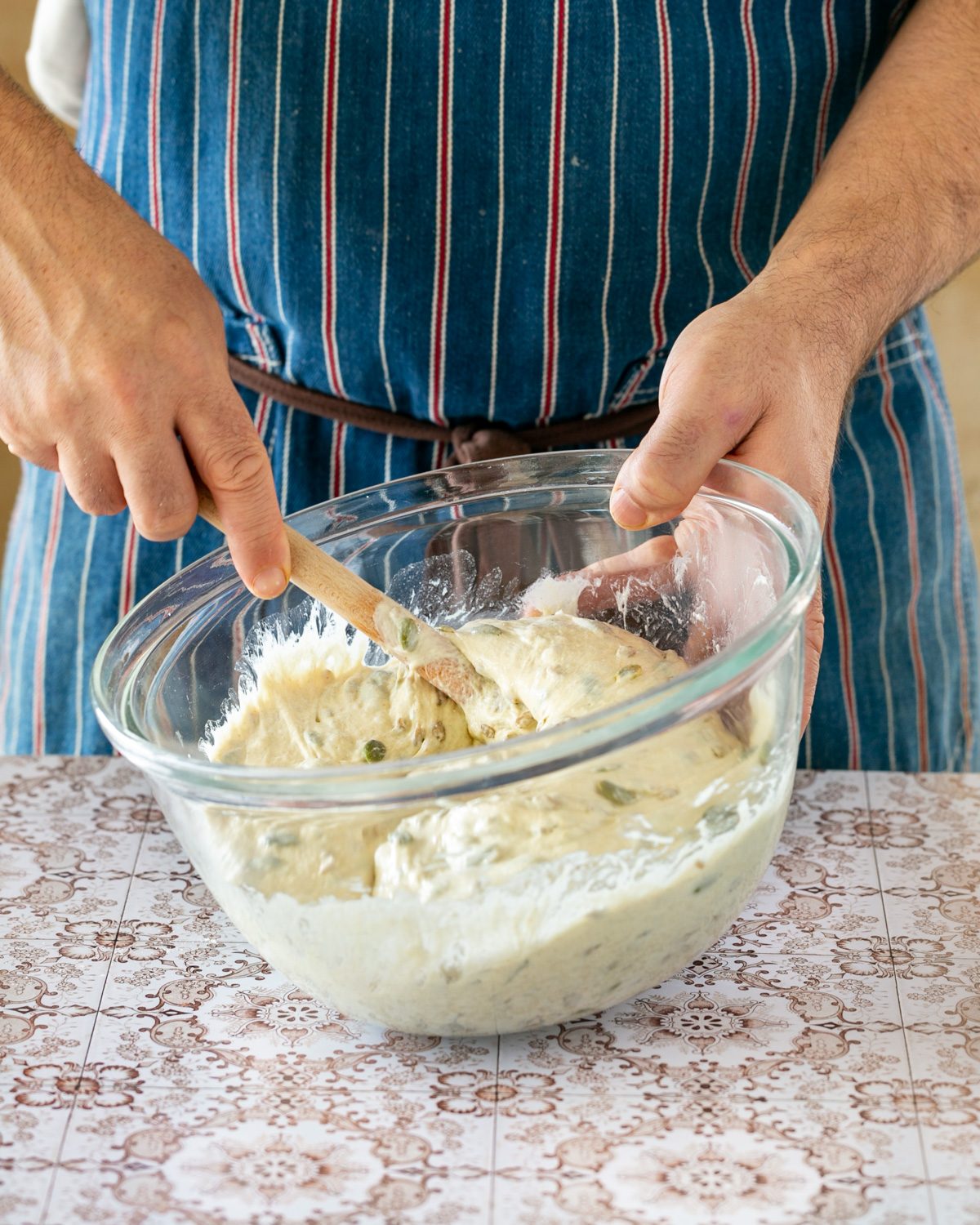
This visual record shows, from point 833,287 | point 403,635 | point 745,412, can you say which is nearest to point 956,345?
point 833,287

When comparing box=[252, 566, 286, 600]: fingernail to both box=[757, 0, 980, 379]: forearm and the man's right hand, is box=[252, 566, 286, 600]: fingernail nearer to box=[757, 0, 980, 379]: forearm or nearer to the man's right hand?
the man's right hand

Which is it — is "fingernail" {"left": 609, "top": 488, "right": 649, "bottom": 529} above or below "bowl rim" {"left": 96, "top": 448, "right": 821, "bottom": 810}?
above

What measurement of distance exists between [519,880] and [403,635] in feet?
0.76

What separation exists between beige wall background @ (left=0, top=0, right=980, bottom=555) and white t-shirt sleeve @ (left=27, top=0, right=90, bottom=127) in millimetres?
819

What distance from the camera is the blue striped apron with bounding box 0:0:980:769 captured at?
963 millimetres

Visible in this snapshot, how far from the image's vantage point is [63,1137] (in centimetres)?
65

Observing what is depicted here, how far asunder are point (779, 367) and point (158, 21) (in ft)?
1.78

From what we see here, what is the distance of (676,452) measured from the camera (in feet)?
2.48

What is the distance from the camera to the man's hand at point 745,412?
76 centimetres

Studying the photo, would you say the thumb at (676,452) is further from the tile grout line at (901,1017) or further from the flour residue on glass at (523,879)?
the tile grout line at (901,1017)

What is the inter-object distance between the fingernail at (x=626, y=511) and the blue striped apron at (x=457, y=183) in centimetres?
28

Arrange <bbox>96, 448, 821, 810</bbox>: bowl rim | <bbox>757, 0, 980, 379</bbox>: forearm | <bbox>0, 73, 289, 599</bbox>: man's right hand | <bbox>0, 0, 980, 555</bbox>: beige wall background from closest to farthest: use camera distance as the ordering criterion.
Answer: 1. <bbox>96, 448, 821, 810</bbox>: bowl rim
2. <bbox>0, 73, 289, 599</bbox>: man's right hand
3. <bbox>757, 0, 980, 379</bbox>: forearm
4. <bbox>0, 0, 980, 555</bbox>: beige wall background

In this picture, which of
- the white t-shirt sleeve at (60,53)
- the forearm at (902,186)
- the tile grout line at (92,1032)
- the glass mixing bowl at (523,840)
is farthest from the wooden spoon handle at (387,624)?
the white t-shirt sleeve at (60,53)

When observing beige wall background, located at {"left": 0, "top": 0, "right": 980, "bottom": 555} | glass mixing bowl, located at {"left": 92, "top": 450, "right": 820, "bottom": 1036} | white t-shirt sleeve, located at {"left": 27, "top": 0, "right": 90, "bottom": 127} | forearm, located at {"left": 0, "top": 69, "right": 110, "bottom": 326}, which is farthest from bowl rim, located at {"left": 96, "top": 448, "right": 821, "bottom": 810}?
beige wall background, located at {"left": 0, "top": 0, "right": 980, "bottom": 555}
